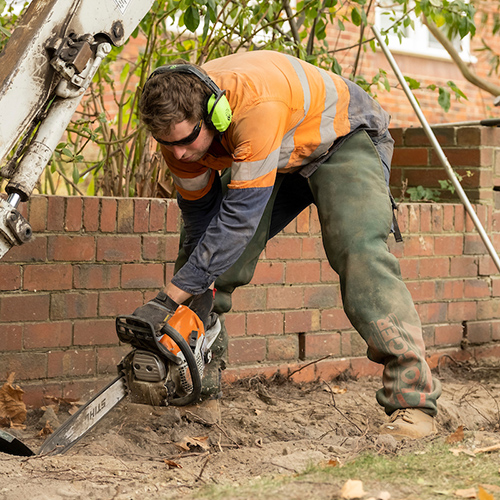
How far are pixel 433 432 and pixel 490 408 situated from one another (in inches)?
45.3

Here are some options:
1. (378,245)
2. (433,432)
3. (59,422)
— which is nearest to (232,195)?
Result: (378,245)

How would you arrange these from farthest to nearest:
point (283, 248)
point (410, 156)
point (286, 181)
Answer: point (410, 156)
point (283, 248)
point (286, 181)

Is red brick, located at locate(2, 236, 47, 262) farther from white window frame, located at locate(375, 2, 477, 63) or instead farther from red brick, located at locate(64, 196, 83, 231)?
white window frame, located at locate(375, 2, 477, 63)

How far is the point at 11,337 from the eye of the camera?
11.2 feet

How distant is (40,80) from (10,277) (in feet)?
4.75

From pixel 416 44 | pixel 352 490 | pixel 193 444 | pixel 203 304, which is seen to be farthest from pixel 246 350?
pixel 416 44

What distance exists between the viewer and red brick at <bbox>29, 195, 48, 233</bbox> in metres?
3.42

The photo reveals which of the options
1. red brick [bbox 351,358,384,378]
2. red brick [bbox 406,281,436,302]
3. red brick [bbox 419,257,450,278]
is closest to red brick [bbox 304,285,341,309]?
red brick [bbox 351,358,384,378]

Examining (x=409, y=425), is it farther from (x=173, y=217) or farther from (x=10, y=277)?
(x=10, y=277)

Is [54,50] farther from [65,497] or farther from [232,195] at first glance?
[65,497]

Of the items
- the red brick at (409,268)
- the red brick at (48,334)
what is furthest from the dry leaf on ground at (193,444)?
the red brick at (409,268)

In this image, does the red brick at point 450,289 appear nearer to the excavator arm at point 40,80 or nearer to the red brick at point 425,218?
the red brick at point 425,218

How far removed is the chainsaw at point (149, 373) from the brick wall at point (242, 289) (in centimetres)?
87

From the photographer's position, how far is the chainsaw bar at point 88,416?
270cm
